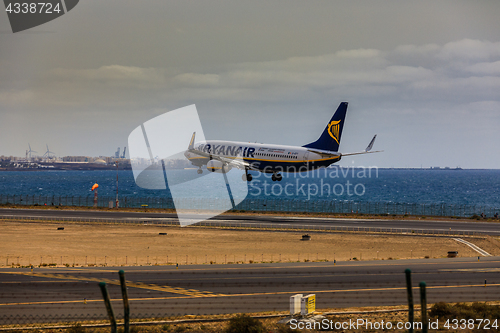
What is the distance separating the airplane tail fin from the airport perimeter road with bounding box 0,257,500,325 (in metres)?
37.0

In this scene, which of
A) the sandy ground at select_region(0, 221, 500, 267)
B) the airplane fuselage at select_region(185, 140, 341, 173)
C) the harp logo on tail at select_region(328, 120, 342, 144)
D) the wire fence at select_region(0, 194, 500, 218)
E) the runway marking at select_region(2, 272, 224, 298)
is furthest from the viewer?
the wire fence at select_region(0, 194, 500, 218)

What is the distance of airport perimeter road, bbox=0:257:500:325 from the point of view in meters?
26.2

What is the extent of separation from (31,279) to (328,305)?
20783 mm

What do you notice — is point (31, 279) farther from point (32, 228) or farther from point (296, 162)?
point (296, 162)

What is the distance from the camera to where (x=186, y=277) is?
35562 mm

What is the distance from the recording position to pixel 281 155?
77125 mm

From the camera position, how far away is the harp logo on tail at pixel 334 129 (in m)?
78.9

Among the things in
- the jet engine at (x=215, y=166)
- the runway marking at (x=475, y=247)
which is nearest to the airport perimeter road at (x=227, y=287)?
the runway marking at (x=475, y=247)

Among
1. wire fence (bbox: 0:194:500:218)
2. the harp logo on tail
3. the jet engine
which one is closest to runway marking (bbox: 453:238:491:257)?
the harp logo on tail

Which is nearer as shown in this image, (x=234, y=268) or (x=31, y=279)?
(x=31, y=279)

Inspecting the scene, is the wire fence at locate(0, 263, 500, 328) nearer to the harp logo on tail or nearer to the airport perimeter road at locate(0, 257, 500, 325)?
the airport perimeter road at locate(0, 257, 500, 325)

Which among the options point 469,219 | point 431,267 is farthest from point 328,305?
point 469,219

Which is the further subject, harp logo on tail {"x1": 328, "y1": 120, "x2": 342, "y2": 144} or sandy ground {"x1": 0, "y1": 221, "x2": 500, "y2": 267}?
harp logo on tail {"x1": 328, "y1": 120, "x2": 342, "y2": 144}

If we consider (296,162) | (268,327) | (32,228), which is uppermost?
(296,162)
